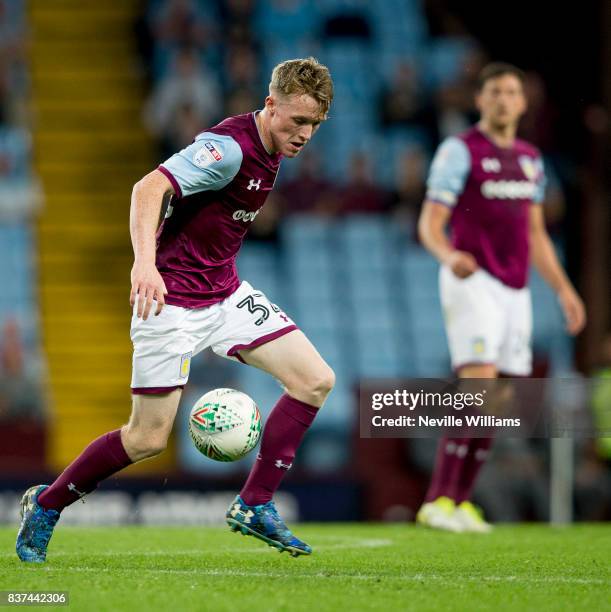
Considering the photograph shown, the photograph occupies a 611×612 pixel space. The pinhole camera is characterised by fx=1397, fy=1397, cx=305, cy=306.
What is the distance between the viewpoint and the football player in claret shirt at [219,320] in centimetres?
573

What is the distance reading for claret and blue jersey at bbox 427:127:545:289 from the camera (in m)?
8.21

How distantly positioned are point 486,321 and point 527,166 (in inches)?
40.8

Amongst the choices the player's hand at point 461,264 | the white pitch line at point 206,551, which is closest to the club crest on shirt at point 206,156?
the white pitch line at point 206,551

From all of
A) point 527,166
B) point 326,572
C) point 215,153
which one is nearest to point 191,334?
point 215,153

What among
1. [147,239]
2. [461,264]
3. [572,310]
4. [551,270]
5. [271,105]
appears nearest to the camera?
[147,239]

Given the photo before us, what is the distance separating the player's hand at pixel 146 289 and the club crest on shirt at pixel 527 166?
3679mm

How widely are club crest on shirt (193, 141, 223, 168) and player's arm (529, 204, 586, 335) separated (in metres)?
3.27

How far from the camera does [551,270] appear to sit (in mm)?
8664

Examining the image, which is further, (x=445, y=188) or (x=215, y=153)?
(x=445, y=188)

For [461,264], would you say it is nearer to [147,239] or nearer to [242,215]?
[242,215]

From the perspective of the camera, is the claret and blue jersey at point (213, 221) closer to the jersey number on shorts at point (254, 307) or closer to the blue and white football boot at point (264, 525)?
the jersey number on shorts at point (254, 307)

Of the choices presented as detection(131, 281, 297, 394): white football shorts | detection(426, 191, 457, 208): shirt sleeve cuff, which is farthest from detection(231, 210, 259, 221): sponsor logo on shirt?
detection(426, 191, 457, 208): shirt sleeve cuff

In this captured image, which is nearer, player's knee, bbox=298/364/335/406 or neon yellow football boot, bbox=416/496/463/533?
player's knee, bbox=298/364/335/406

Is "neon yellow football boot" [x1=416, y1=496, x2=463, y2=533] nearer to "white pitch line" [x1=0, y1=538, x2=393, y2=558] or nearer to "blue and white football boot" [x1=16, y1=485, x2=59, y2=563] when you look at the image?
"white pitch line" [x1=0, y1=538, x2=393, y2=558]
